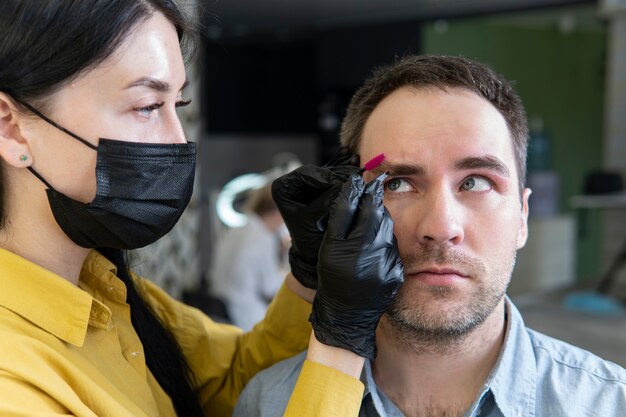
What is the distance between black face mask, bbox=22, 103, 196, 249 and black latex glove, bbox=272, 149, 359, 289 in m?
0.27

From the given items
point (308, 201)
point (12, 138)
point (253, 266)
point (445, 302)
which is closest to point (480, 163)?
point (445, 302)

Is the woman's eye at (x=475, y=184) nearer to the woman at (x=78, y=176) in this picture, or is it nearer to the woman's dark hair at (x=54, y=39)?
the woman at (x=78, y=176)

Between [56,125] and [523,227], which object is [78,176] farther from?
[523,227]

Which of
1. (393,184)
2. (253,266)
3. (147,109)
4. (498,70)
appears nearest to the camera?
(147,109)

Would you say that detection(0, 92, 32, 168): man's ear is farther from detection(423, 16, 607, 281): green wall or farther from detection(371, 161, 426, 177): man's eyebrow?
detection(423, 16, 607, 281): green wall

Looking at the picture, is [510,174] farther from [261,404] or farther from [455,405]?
[261,404]

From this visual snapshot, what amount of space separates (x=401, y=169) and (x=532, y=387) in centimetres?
50

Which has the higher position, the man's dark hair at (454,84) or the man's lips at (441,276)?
the man's dark hair at (454,84)

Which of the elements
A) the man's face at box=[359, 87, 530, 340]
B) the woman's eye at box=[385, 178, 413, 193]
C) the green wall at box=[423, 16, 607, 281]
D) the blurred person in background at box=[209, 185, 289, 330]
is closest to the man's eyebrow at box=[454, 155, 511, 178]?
the man's face at box=[359, 87, 530, 340]

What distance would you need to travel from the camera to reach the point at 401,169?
4.69 feet

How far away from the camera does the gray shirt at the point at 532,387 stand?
53.2 inches

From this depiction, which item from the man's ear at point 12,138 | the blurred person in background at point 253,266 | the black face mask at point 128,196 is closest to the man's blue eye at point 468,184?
the black face mask at point 128,196

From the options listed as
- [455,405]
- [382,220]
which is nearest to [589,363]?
[455,405]

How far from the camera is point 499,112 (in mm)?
1479
